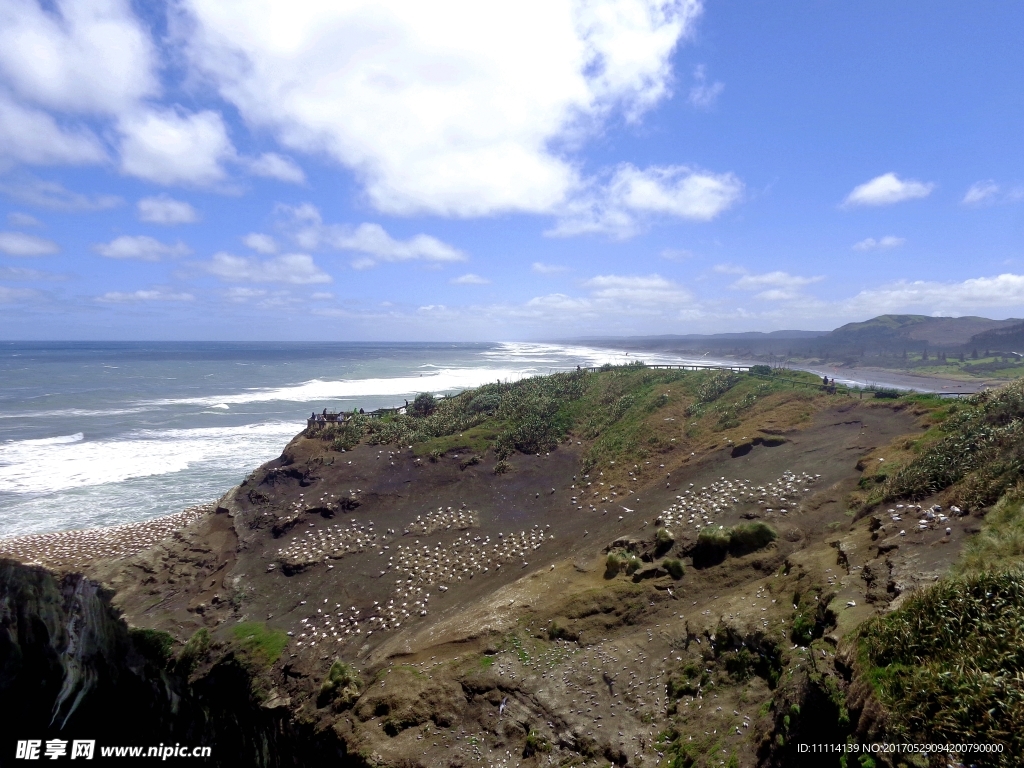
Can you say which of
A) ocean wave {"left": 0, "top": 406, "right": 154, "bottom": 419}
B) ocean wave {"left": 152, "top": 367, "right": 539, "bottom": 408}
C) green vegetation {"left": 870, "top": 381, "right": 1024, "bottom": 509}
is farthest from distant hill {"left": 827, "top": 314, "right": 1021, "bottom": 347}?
ocean wave {"left": 0, "top": 406, "right": 154, "bottom": 419}

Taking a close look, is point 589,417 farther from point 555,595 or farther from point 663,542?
point 555,595

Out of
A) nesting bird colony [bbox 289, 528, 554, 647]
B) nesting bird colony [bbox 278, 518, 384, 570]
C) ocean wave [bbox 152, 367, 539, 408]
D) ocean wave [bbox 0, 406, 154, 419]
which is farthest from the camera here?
ocean wave [bbox 152, 367, 539, 408]

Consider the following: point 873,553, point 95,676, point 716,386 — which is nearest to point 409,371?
point 716,386

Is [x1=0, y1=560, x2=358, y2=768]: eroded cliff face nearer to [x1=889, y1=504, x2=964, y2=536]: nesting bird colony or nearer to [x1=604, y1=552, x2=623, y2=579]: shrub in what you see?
[x1=604, y1=552, x2=623, y2=579]: shrub

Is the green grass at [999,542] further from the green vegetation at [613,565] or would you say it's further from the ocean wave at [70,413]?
the ocean wave at [70,413]

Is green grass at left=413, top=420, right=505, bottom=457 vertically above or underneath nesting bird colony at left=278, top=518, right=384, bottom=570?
above

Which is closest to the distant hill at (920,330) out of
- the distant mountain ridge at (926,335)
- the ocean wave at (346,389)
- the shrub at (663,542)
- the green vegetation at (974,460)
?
the distant mountain ridge at (926,335)

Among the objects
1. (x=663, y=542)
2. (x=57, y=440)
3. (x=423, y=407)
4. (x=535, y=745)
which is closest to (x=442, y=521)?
(x=663, y=542)

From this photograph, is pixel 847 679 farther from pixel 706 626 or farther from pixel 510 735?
pixel 510 735
